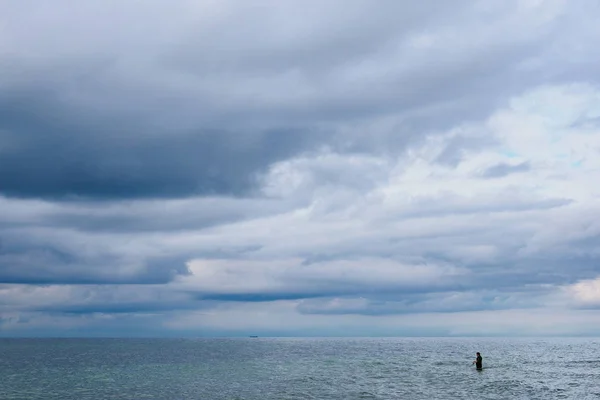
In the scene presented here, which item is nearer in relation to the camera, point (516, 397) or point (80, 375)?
point (516, 397)

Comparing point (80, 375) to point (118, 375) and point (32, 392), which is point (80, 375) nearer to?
point (118, 375)

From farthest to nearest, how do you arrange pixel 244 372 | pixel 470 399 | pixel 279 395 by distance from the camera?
pixel 244 372
pixel 279 395
pixel 470 399

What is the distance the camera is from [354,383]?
87250mm

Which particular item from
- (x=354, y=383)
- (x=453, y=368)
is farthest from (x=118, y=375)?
(x=453, y=368)

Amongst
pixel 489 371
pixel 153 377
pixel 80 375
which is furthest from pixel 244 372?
pixel 489 371

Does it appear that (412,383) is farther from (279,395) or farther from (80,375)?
(80,375)

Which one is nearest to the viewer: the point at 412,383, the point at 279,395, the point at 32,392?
the point at 279,395

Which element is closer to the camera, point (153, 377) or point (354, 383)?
point (354, 383)

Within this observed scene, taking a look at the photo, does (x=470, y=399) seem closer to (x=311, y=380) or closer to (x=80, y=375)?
(x=311, y=380)

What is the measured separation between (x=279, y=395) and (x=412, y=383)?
22598 millimetres

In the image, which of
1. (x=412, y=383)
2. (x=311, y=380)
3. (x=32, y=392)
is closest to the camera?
(x=32, y=392)

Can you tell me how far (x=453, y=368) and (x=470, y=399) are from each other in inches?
1846

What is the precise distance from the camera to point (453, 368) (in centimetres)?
11344

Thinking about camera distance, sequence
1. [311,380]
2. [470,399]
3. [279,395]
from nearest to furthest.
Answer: [470,399]
[279,395]
[311,380]
